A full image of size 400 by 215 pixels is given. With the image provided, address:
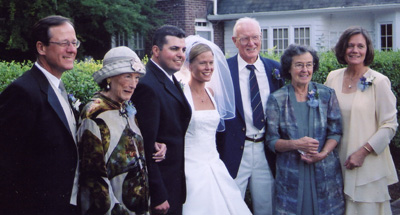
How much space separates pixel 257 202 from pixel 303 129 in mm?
917

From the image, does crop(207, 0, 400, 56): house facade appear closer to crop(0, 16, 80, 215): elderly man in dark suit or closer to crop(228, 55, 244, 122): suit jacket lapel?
crop(228, 55, 244, 122): suit jacket lapel

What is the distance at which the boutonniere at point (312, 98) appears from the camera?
4.61 metres

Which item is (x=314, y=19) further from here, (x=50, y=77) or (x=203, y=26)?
(x=50, y=77)

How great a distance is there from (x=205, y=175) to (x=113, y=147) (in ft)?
4.13

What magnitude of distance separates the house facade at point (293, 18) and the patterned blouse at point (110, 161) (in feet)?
48.3

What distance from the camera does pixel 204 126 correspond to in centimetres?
441

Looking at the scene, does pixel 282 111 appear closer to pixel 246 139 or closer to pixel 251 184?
pixel 246 139

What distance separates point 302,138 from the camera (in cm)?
454

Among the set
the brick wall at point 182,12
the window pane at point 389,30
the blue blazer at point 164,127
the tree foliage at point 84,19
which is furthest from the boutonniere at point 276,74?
the window pane at point 389,30

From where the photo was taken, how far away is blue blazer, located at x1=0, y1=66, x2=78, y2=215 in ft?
9.79

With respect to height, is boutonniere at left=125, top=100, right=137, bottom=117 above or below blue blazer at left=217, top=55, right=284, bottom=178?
above

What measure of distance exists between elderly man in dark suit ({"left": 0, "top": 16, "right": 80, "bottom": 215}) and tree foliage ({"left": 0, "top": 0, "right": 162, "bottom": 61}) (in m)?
11.7

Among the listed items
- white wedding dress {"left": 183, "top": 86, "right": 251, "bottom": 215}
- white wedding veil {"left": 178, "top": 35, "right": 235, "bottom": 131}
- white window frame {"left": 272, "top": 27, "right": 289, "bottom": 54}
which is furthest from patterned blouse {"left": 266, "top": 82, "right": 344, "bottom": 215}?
white window frame {"left": 272, "top": 27, "right": 289, "bottom": 54}

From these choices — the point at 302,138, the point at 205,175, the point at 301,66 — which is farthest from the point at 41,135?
the point at 301,66
